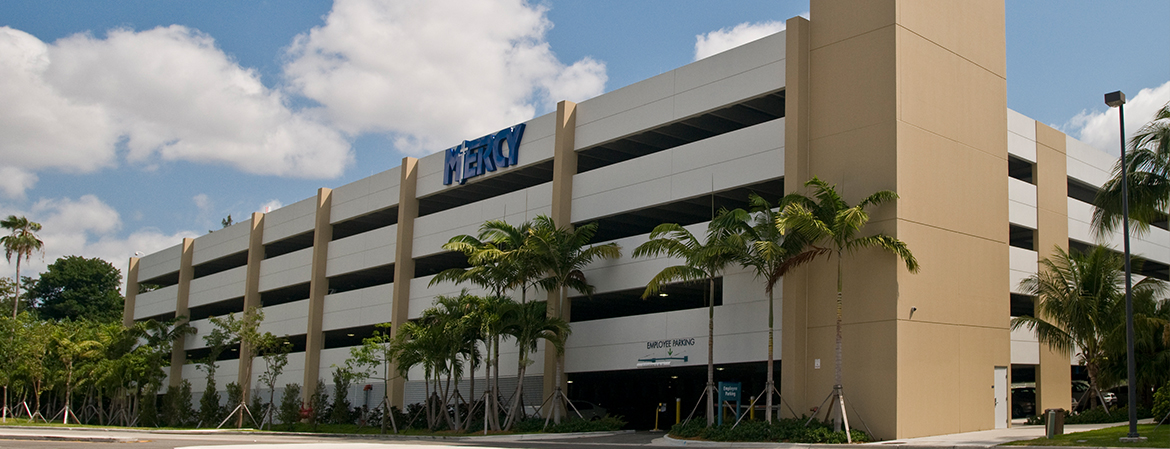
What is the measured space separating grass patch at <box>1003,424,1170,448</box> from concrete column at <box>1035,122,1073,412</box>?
32.7 feet

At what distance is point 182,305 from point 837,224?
5096 centimetres

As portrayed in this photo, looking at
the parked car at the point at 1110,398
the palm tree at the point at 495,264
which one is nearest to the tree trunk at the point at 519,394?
the palm tree at the point at 495,264

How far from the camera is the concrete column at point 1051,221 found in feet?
110

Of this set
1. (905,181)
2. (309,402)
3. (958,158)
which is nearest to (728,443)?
(905,181)

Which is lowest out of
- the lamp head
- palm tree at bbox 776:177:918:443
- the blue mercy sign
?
palm tree at bbox 776:177:918:443

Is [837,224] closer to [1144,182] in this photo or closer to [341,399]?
[1144,182]

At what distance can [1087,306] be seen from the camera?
3081 centimetres

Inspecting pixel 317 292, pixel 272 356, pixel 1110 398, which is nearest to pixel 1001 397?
pixel 1110 398

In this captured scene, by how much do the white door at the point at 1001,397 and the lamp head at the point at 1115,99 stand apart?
10.5 metres

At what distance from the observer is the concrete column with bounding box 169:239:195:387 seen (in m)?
61.3

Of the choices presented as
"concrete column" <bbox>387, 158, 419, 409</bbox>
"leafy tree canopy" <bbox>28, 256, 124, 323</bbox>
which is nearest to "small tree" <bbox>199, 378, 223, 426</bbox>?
"concrete column" <bbox>387, 158, 419, 409</bbox>

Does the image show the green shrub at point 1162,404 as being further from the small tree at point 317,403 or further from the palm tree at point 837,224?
the small tree at point 317,403

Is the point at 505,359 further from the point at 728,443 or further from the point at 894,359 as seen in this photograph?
the point at 894,359

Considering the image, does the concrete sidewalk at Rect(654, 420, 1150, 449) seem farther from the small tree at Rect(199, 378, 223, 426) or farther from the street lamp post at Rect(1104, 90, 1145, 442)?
the small tree at Rect(199, 378, 223, 426)
